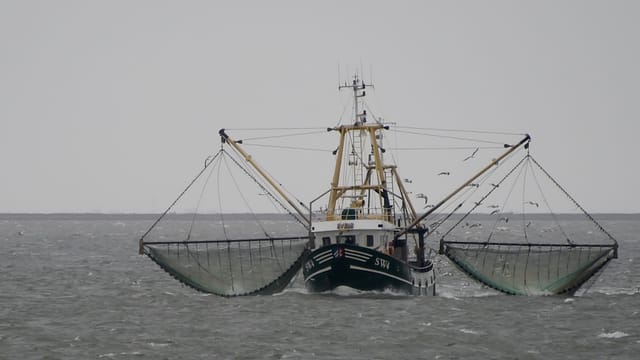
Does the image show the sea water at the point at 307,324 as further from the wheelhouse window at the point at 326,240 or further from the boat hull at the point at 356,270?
the wheelhouse window at the point at 326,240

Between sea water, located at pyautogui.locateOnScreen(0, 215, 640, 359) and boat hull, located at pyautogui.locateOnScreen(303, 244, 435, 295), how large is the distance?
0.74m

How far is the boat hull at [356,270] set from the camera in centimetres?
4741

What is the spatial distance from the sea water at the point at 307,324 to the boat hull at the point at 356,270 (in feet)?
2.42

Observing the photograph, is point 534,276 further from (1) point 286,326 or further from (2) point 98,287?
(2) point 98,287

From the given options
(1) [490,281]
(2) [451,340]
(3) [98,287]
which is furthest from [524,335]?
(3) [98,287]

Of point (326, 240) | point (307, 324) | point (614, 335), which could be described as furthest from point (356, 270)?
point (614, 335)

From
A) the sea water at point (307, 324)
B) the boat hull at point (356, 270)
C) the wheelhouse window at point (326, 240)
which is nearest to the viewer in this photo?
the sea water at point (307, 324)

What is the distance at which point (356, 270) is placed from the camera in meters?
48.2

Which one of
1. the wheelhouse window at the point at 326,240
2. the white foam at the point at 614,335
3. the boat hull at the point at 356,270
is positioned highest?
the wheelhouse window at the point at 326,240

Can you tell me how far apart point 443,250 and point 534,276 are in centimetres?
696

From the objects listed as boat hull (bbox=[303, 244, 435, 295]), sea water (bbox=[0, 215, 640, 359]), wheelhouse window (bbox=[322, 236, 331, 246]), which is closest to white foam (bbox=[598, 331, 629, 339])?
sea water (bbox=[0, 215, 640, 359])

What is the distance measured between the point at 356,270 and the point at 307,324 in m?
7.30

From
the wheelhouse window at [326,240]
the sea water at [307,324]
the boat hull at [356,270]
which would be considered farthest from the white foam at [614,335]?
the wheelhouse window at [326,240]

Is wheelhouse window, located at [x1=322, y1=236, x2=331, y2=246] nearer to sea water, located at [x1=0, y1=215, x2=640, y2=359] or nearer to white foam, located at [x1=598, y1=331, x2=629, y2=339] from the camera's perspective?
sea water, located at [x1=0, y1=215, x2=640, y2=359]
